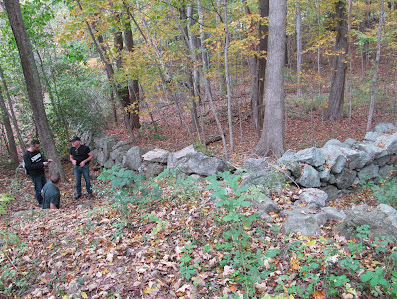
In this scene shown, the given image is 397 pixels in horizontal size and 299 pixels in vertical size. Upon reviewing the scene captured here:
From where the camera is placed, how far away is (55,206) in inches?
210

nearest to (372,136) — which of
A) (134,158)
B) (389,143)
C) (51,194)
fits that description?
(389,143)

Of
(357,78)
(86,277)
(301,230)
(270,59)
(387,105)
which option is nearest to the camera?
(86,277)

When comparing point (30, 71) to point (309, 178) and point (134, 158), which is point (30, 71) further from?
point (309, 178)

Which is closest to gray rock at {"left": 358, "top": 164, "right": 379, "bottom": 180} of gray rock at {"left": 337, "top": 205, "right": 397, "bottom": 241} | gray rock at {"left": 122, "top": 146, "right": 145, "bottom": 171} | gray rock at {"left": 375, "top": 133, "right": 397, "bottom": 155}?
gray rock at {"left": 375, "top": 133, "right": 397, "bottom": 155}

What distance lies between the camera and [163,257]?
3.10 meters

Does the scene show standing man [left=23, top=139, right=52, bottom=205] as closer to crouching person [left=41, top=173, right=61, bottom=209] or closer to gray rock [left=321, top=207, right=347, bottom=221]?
crouching person [left=41, top=173, right=61, bottom=209]

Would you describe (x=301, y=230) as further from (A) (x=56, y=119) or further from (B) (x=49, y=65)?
(B) (x=49, y=65)

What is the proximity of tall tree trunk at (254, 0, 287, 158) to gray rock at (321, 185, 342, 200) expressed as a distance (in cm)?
145

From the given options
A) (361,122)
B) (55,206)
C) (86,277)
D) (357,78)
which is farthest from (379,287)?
(357,78)

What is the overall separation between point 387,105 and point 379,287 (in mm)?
14701

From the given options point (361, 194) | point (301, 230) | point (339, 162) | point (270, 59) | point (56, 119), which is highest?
point (270, 59)

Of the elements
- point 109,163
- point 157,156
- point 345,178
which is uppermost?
point 157,156

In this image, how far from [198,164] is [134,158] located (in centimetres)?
287

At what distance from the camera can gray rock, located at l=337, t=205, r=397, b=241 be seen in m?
3.12
